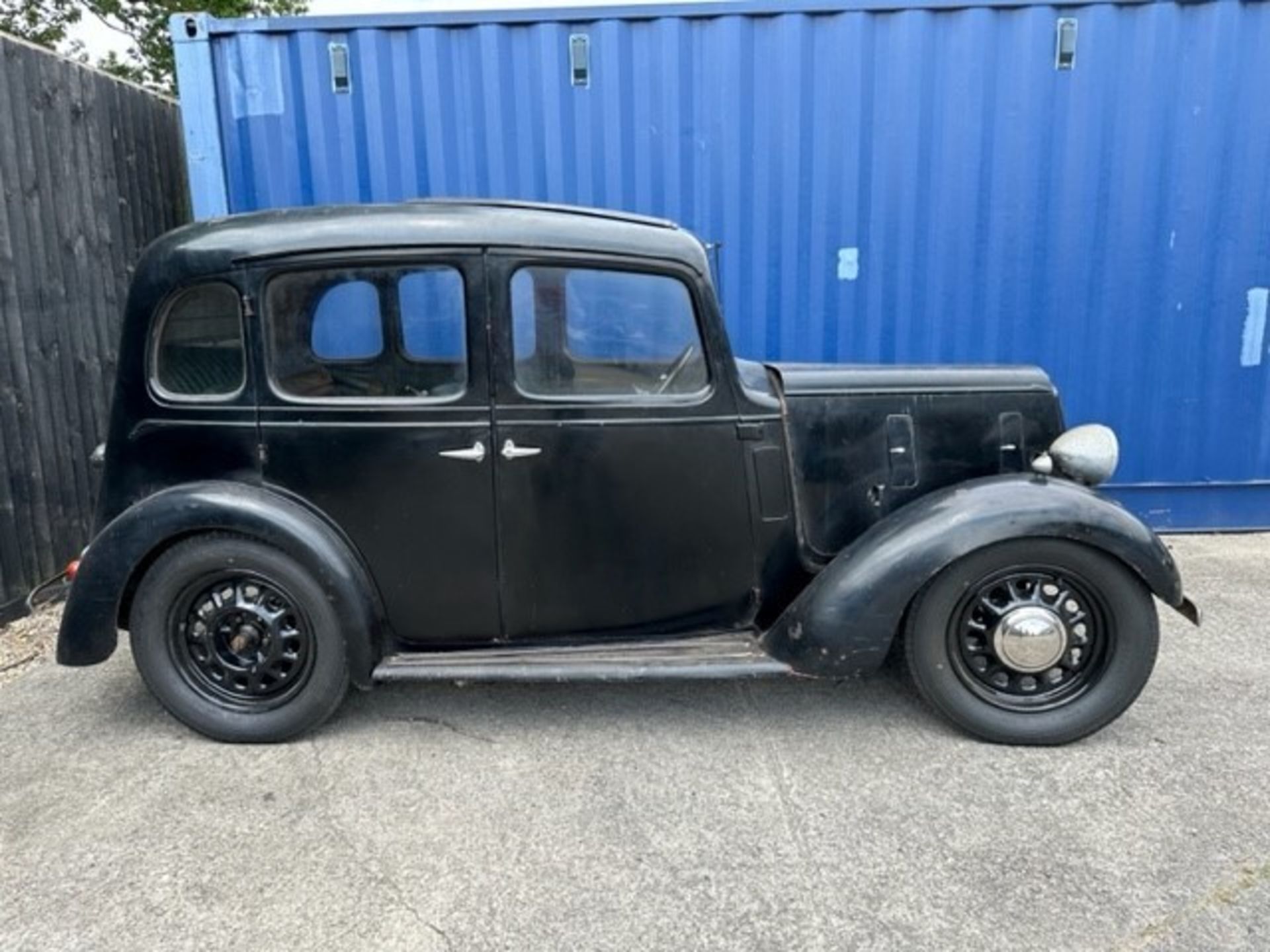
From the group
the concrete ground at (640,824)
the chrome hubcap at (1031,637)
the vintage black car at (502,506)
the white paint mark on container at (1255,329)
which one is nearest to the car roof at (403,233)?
the vintage black car at (502,506)

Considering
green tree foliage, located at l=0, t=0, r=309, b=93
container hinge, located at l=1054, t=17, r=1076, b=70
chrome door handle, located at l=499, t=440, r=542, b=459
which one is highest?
green tree foliage, located at l=0, t=0, r=309, b=93

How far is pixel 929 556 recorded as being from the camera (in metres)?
2.80

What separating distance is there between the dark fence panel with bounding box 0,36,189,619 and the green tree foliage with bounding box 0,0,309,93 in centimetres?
846

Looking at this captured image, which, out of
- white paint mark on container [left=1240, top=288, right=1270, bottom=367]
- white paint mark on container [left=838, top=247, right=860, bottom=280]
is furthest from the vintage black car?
white paint mark on container [left=1240, top=288, right=1270, bottom=367]

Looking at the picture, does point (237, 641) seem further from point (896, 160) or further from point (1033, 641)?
point (896, 160)

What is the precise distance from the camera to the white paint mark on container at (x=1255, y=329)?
4902 mm

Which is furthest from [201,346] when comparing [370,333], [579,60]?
[579,60]

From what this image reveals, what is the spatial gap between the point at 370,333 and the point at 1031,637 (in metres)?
2.46

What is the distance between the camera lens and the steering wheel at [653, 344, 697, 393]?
3002 mm

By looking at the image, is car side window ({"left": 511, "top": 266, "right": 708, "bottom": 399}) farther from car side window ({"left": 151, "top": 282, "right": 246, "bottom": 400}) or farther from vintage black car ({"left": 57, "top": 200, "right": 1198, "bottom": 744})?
car side window ({"left": 151, "top": 282, "right": 246, "bottom": 400})

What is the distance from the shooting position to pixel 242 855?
2.47m

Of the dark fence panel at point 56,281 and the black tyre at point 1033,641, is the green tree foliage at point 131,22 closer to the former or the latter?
the dark fence panel at point 56,281

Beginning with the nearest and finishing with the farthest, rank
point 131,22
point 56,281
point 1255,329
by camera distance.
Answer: point 56,281 < point 1255,329 < point 131,22

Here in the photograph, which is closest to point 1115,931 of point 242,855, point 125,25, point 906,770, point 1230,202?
point 906,770
